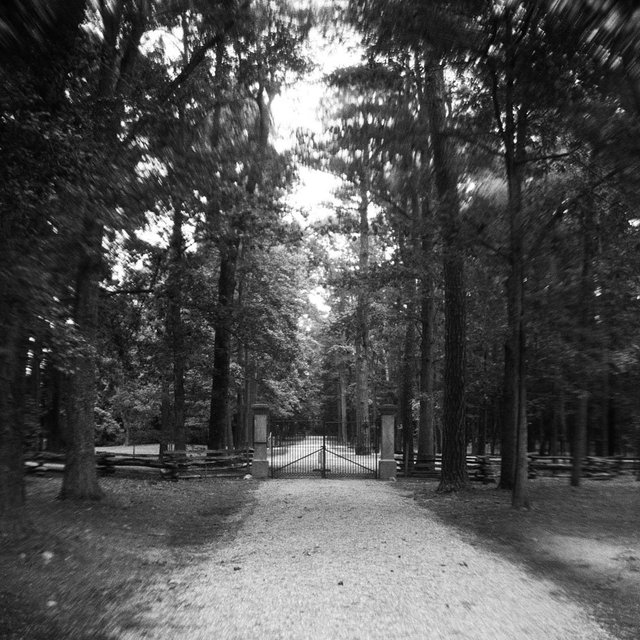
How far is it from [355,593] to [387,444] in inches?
492

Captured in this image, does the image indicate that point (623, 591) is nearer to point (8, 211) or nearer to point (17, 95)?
point (8, 211)

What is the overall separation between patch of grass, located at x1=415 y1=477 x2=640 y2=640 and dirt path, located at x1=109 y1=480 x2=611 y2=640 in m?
0.34

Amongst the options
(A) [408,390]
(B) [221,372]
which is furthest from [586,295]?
(A) [408,390]

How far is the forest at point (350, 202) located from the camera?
5.45 metres

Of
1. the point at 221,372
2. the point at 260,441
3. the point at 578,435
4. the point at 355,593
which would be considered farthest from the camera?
the point at 221,372

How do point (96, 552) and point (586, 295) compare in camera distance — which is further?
point (586, 295)

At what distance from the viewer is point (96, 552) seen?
285 inches

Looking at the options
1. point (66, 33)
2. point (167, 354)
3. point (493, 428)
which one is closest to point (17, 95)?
point (66, 33)

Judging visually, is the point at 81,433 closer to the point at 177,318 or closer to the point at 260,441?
the point at 177,318

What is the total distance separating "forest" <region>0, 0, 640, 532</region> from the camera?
545cm

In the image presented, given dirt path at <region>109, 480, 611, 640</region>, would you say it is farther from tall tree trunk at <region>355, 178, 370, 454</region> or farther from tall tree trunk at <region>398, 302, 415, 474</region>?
tall tree trunk at <region>398, 302, 415, 474</region>

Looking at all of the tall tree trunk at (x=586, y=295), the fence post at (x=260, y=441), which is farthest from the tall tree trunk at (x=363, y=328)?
the tall tree trunk at (x=586, y=295)

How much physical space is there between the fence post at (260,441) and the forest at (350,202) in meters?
2.54

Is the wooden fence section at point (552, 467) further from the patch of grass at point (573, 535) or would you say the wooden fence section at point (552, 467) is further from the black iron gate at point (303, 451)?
the patch of grass at point (573, 535)
